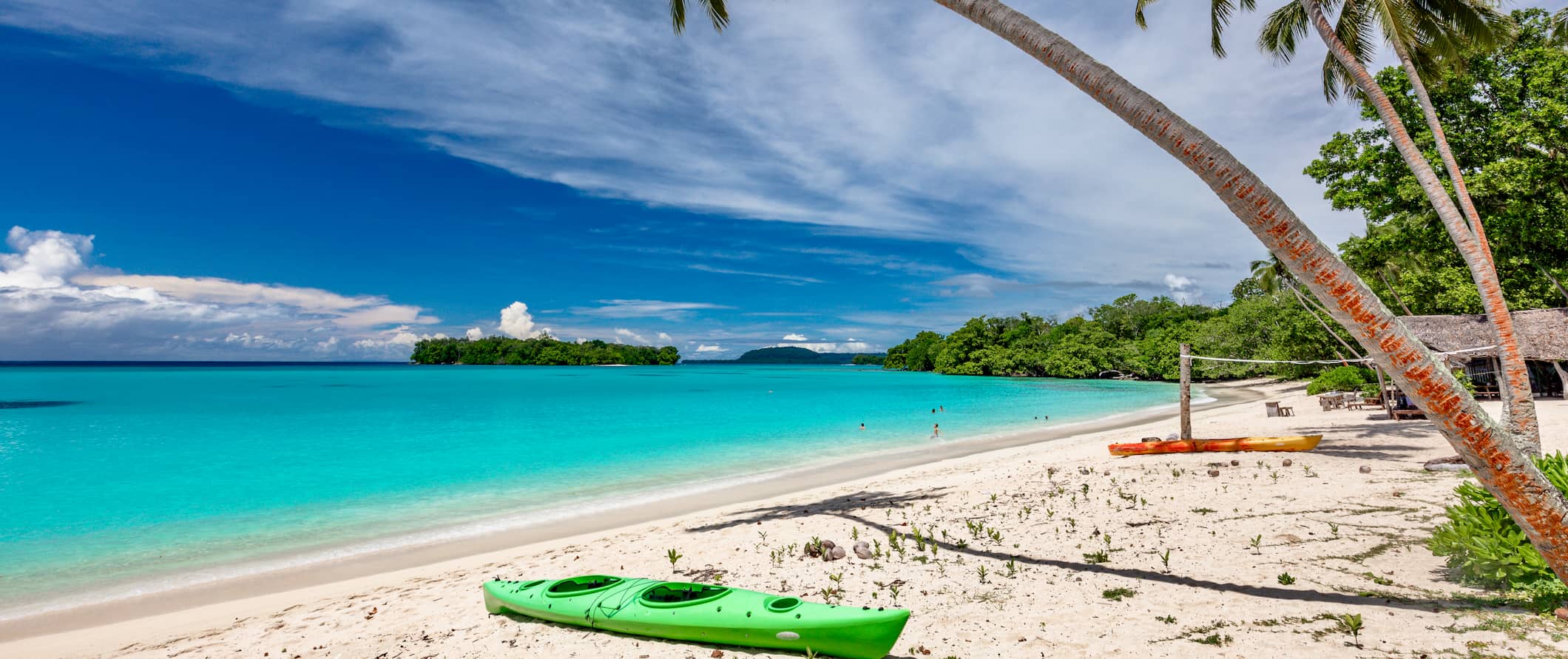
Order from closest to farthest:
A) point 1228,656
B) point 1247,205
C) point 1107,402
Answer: point 1247,205
point 1228,656
point 1107,402

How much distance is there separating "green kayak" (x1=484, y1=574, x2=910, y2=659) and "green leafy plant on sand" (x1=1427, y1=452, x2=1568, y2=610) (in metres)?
4.64

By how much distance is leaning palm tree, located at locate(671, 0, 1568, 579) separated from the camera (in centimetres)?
358

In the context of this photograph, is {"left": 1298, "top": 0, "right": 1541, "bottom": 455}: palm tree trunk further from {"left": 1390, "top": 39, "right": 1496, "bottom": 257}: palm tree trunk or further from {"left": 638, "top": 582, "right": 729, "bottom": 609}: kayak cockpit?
{"left": 638, "top": 582, "right": 729, "bottom": 609}: kayak cockpit

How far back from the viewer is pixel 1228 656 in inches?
166

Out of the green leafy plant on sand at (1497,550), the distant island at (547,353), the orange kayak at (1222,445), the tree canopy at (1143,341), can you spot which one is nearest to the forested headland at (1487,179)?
the orange kayak at (1222,445)

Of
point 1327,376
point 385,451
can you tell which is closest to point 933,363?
point 1327,376

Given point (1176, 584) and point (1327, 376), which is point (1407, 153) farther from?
point (1327, 376)

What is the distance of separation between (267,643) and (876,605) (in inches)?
225

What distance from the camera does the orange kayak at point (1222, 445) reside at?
1214cm

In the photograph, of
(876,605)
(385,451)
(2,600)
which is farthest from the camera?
(385,451)

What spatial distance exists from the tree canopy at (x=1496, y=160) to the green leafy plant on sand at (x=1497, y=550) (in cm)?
1398

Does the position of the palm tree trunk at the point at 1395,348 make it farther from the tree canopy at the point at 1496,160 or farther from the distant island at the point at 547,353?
the distant island at the point at 547,353

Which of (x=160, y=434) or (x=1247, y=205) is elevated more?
(x=1247, y=205)

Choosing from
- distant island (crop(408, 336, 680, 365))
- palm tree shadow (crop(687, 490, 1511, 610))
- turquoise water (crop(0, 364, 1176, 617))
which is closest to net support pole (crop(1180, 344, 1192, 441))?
palm tree shadow (crop(687, 490, 1511, 610))
